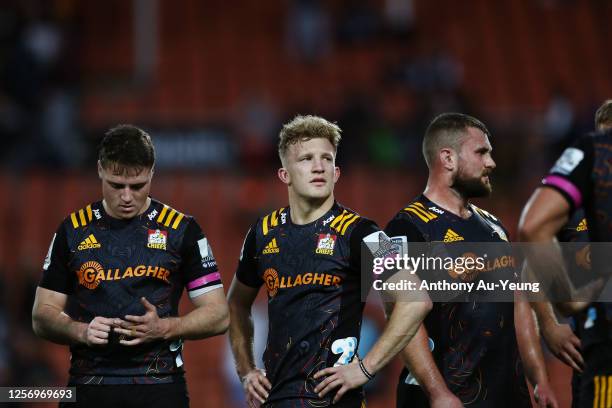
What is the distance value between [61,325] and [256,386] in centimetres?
106

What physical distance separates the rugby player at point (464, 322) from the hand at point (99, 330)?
1517mm

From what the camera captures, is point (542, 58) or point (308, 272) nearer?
point (308, 272)

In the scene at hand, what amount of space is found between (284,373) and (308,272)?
0.53m

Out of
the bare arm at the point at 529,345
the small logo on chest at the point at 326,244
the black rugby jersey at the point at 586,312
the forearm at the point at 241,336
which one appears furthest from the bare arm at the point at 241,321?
the black rugby jersey at the point at 586,312

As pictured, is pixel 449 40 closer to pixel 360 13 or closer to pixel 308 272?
pixel 360 13

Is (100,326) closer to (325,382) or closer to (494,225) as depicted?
(325,382)

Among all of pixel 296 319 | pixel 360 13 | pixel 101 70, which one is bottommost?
pixel 296 319

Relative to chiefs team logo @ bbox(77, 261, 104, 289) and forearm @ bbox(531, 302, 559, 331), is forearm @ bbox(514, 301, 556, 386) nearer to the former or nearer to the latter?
forearm @ bbox(531, 302, 559, 331)

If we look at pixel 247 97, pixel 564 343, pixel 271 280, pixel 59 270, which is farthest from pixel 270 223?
pixel 247 97

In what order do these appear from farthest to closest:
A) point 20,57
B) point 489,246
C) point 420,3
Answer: point 420,3
point 20,57
point 489,246

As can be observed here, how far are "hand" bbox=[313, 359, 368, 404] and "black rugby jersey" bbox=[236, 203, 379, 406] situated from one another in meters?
0.07

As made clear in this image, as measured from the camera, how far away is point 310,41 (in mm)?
19266

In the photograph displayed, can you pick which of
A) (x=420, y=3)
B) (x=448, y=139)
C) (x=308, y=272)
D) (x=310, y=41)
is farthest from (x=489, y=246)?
(x=420, y=3)

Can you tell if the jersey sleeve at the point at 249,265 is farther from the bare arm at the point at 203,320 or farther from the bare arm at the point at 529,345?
the bare arm at the point at 529,345
